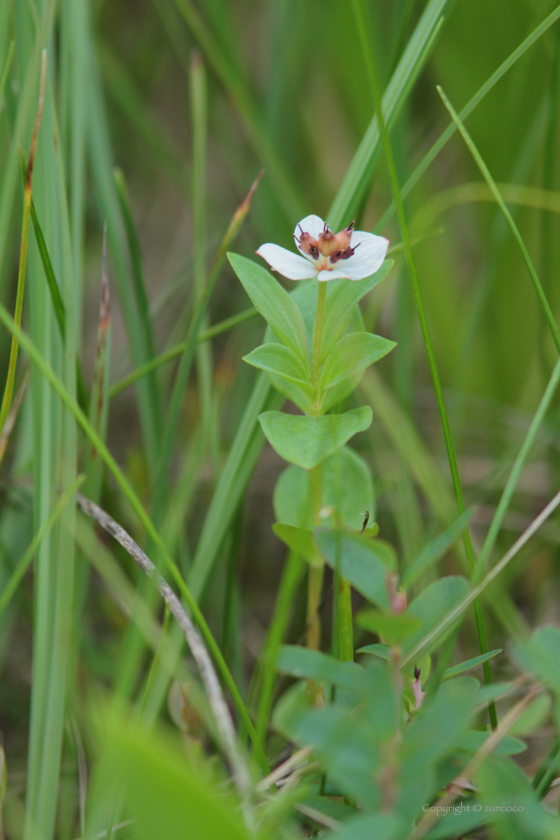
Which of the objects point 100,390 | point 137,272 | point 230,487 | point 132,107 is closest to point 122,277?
point 137,272

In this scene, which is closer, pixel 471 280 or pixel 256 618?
pixel 256 618

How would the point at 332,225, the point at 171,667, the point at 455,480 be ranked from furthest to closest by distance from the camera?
1. the point at 332,225
2. the point at 455,480
3. the point at 171,667

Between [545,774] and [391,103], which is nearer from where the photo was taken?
[545,774]

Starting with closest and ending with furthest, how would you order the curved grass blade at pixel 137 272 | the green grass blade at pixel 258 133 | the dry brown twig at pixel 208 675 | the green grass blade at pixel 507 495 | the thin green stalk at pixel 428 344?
the dry brown twig at pixel 208 675 → the green grass blade at pixel 507 495 → the thin green stalk at pixel 428 344 → the curved grass blade at pixel 137 272 → the green grass blade at pixel 258 133

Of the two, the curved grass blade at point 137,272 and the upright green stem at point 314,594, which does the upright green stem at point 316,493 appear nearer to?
the upright green stem at point 314,594

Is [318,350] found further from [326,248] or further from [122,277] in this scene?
[122,277]

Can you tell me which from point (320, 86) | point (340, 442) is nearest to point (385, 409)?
point (340, 442)

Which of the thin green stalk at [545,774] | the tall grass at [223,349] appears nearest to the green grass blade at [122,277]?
the tall grass at [223,349]

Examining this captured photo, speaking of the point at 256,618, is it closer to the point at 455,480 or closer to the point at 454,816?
the point at 455,480
